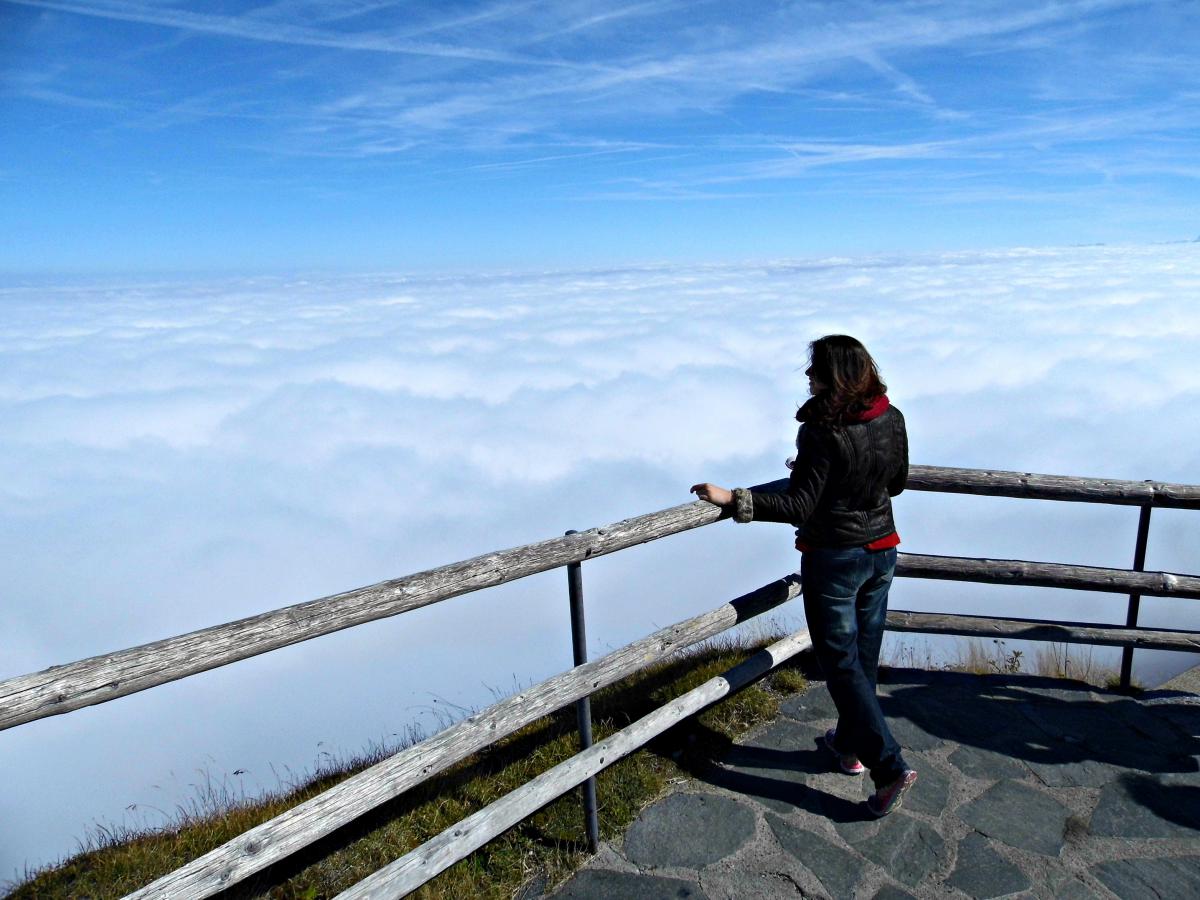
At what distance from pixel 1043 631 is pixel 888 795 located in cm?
177

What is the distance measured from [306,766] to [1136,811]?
15.5 ft

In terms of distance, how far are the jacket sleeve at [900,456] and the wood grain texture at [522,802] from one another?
1.24 meters

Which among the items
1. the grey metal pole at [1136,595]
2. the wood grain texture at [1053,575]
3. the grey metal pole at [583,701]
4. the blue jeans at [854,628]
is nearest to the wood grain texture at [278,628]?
the grey metal pole at [583,701]

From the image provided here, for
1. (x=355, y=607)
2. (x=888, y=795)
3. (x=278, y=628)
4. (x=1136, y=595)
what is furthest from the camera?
(x=1136, y=595)

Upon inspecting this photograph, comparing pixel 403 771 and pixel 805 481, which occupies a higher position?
pixel 805 481

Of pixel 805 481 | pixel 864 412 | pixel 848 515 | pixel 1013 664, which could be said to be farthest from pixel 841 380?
pixel 1013 664

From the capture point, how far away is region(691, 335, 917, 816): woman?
10.3ft

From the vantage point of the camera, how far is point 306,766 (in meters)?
5.41

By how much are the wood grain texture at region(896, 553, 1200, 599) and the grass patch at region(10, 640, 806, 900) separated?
40.4 inches

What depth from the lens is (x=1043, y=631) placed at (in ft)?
15.4

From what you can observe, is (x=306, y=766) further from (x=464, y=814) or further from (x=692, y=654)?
(x=692, y=654)

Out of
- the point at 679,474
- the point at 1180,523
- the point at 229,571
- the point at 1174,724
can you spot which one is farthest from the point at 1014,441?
the point at 1174,724

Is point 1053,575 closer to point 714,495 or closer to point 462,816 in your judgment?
point 714,495

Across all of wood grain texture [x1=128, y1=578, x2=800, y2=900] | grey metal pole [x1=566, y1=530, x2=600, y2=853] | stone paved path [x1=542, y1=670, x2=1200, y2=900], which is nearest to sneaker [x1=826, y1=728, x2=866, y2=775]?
stone paved path [x1=542, y1=670, x2=1200, y2=900]
